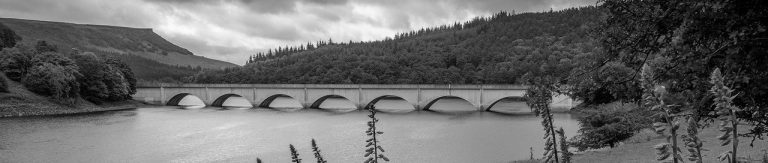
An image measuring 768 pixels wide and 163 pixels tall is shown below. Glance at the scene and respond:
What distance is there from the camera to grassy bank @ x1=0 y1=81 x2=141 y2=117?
72.2 meters

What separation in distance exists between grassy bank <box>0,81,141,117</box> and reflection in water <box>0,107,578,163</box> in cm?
616

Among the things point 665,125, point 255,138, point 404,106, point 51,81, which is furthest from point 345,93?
point 665,125

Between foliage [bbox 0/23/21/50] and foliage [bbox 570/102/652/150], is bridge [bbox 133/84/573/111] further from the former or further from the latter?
foliage [bbox 570/102/652/150]

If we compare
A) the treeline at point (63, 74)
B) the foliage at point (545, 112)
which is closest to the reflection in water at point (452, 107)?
the treeline at point (63, 74)

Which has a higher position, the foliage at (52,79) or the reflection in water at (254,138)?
the foliage at (52,79)

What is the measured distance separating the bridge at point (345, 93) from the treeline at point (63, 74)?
8475 mm

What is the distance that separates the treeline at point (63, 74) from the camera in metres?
81.8

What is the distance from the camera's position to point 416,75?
131 m

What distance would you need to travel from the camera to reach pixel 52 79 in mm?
80688

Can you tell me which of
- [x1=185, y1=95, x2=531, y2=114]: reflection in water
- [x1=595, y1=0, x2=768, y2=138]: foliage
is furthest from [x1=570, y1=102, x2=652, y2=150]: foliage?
[x1=185, y1=95, x2=531, y2=114]: reflection in water

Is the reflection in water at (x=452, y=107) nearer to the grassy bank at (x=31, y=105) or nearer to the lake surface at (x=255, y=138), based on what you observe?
the lake surface at (x=255, y=138)

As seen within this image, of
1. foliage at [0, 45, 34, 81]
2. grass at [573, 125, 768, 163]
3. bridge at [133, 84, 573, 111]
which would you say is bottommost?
grass at [573, 125, 768, 163]

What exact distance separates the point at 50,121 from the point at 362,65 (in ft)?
269

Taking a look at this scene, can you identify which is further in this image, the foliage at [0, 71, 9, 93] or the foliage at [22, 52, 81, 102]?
the foliage at [22, 52, 81, 102]
